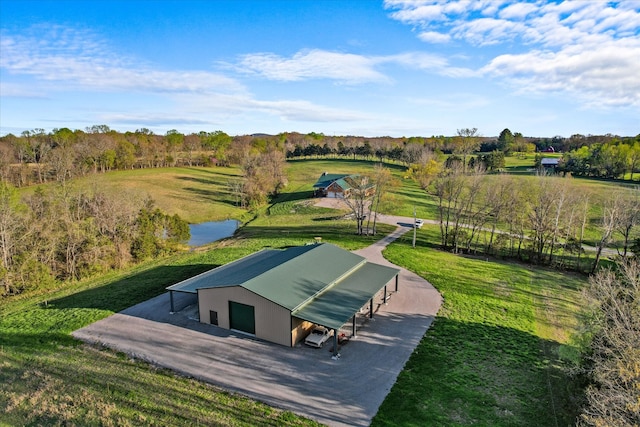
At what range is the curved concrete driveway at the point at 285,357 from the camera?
16672 millimetres

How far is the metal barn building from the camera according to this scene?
68.8ft

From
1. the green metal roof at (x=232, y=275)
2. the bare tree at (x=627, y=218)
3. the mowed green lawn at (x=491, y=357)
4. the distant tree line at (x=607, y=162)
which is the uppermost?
the distant tree line at (x=607, y=162)

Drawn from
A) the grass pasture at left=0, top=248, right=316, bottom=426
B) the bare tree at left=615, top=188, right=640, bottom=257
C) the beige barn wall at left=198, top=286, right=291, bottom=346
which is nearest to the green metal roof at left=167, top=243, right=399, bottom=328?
the beige barn wall at left=198, top=286, right=291, bottom=346

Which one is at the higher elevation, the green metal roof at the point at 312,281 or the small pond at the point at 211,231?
the green metal roof at the point at 312,281

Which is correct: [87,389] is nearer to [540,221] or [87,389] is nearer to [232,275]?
[232,275]

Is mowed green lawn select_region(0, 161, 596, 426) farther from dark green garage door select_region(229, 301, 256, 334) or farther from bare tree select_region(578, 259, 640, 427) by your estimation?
dark green garage door select_region(229, 301, 256, 334)

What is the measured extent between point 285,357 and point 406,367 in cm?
635

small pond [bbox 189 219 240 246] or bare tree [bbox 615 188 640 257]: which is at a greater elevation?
bare tree [bbox 615 188 640 257]

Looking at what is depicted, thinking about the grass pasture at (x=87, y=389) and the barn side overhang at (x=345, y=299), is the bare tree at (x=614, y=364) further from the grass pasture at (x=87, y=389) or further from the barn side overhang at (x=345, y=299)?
the barn side overhang at (x=345, y=299)

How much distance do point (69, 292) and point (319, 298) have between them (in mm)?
21817

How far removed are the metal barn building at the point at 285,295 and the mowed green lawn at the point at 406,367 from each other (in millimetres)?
4850

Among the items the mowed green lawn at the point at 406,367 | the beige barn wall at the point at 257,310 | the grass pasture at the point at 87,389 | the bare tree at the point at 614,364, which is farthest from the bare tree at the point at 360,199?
the bare tree at the point at 614,364

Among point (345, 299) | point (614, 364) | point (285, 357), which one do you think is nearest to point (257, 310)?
point (285, 357)

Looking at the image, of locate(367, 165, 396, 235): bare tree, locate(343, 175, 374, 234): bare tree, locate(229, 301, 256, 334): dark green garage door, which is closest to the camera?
locate(229, 301, 256, 334): dark green garage door
